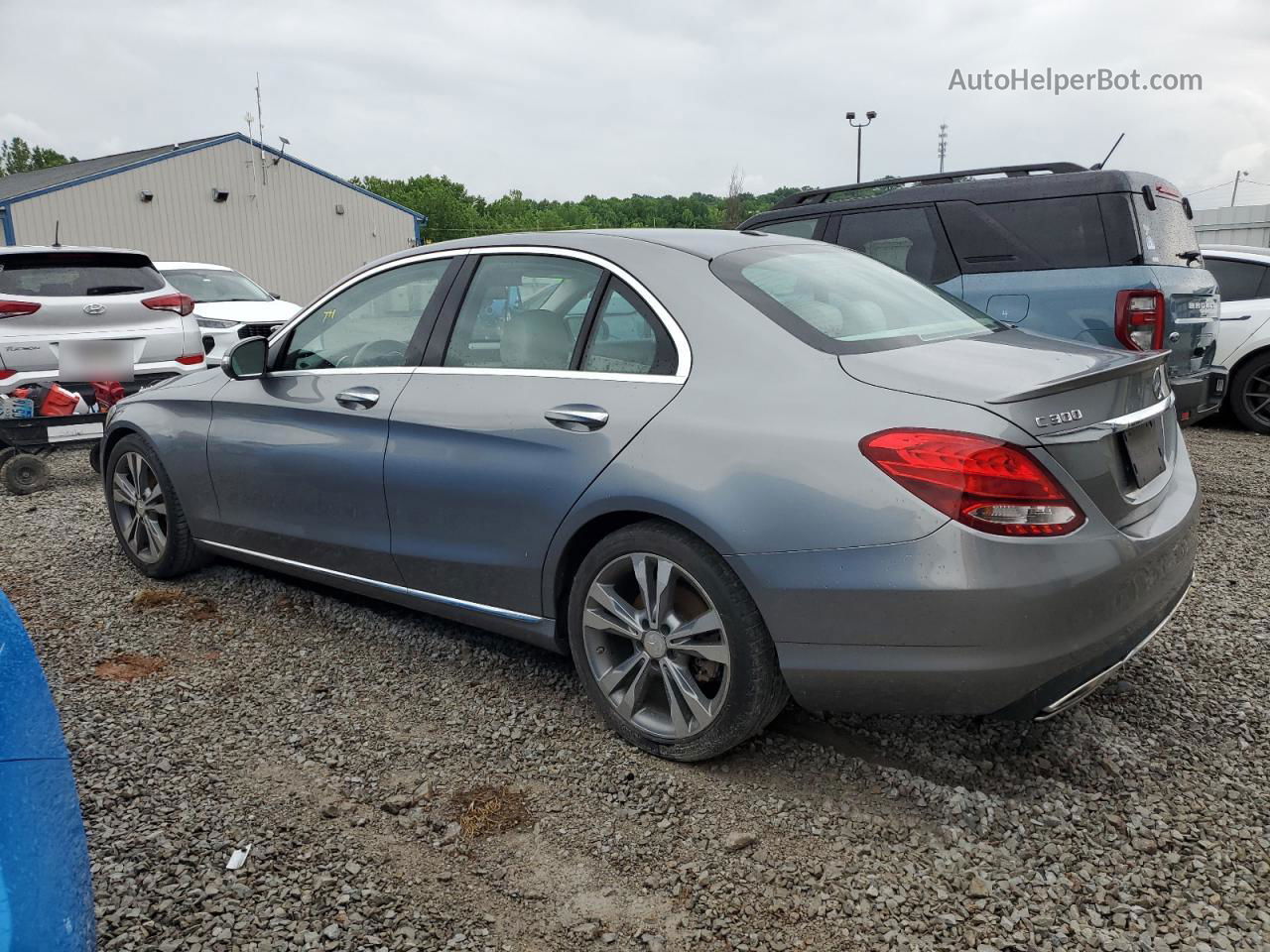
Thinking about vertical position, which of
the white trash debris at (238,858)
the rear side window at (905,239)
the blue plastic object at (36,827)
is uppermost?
the rear side window at (905,239)

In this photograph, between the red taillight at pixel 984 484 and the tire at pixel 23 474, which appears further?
the tire at pixel 23 474

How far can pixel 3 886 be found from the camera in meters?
1.24

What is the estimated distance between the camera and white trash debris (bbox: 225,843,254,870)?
2.62m

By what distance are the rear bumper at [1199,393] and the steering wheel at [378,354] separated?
14.6 feet

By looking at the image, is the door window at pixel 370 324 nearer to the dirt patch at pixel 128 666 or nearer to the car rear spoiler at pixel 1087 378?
the dirt patch at pixel 128 666

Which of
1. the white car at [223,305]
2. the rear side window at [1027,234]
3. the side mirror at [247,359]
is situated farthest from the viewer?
the white car at [223,305]

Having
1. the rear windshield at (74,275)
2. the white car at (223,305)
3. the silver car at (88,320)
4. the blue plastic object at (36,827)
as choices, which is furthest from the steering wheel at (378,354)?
the white car at (223,305)

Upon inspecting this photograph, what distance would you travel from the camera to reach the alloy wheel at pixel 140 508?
4891 millimetres

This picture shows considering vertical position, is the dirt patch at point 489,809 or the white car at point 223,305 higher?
the white car at point 223,305

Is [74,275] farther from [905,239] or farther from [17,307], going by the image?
[905,239]

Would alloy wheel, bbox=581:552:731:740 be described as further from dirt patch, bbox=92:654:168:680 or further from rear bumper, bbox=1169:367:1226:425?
rear bumper, bbox=1169:367:1226:425

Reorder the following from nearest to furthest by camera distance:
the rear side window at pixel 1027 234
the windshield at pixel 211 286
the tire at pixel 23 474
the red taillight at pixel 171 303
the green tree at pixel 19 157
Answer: the rear side window at pixel 1027 234, the tire at pixel 23 474, the red taillight at pixel 171 303, the windshield at pixel 211 286, the green tree at pixel 19 157

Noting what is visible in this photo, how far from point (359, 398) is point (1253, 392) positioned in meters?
8.56

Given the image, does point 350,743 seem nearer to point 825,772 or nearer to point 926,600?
point 825,772
